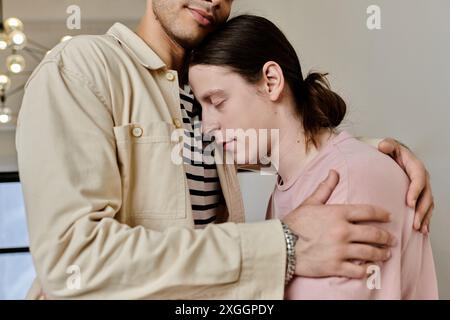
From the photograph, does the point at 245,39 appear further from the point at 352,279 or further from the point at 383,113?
the point at 383,113

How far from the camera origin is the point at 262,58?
1.02 m

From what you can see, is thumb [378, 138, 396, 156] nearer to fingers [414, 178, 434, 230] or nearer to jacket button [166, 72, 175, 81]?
fingers [414, 178, 434, 230]

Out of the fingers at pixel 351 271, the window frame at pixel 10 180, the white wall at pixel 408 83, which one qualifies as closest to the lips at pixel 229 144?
the fingers at pixel 351 271

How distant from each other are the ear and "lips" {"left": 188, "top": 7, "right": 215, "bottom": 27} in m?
0.18

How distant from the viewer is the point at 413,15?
6.39ft

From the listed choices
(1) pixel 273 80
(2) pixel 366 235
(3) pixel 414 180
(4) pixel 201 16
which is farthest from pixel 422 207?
(4) pixel 201 16

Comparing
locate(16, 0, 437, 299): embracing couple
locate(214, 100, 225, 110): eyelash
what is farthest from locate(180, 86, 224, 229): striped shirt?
locate(214, 100, 225, 110): eyelash

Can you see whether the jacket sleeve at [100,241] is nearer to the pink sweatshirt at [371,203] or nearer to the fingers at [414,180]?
the pink sweatshirt at [371,203]

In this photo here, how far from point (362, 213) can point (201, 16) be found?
53 cm

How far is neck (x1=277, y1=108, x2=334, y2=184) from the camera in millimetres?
996
